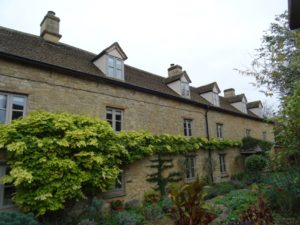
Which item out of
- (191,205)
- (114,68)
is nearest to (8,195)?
(191,205)

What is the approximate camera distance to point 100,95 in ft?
40.0

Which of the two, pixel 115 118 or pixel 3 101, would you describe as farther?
pixel 115 118

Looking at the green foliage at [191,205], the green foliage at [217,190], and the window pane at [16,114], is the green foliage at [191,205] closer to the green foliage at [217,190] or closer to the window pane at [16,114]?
the window pane at [16,114]

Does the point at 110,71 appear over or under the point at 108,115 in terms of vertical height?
over

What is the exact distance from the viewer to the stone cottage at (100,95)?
31.6 ft

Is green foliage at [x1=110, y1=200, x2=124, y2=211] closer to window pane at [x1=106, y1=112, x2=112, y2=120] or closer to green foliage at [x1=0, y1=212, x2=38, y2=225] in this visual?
window pane at [x1=106, y1=112, x2=112, y2=120]

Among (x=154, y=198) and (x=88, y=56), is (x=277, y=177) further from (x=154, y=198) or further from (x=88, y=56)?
(x=88, y=56)

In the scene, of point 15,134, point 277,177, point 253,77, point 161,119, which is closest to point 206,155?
point 161,119

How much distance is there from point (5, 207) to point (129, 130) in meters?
6.64

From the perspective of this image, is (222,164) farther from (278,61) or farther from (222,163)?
(278,61)

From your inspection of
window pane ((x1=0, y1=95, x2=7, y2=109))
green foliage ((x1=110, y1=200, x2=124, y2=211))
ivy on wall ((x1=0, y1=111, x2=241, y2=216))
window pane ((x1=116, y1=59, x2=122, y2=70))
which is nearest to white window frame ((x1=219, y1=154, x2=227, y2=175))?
ivy on wall ((x1=0, y1=111, x2=241, y2=216))

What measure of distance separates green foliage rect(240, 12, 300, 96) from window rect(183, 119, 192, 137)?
7.10 meters

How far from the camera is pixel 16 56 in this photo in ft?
31.1

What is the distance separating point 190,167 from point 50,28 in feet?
41.7
